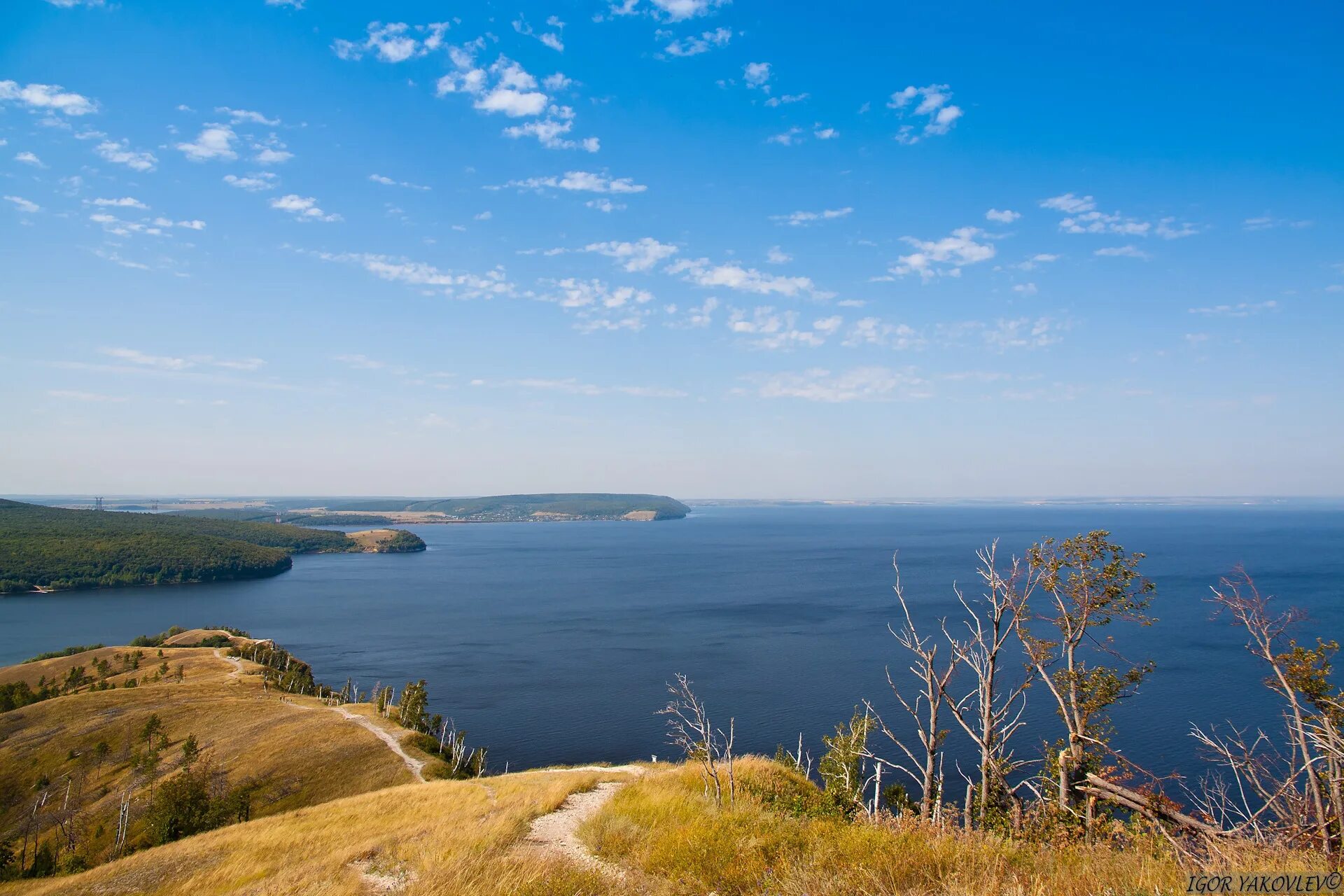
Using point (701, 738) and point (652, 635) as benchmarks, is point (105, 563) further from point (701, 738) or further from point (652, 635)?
point (701, 738)

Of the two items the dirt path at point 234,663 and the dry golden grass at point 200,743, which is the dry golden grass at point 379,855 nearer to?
the dry golden grass at point 200,743

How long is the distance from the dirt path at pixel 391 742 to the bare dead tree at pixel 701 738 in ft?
54.0

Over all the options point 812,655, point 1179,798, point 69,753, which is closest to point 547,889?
point 1179,798

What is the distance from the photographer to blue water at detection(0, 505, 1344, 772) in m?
60.5

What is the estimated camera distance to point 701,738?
1561 inches

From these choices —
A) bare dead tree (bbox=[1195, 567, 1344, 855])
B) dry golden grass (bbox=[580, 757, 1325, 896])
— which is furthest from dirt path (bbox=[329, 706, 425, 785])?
bare dead tree (bbox=[1195, 567, 1344, 855])

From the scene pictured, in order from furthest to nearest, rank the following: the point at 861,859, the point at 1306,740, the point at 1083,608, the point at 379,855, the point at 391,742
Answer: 1. the point at 391,742
2. the point at 1083,608
3. the point at 379,855
4. the point at 1306,740
5. the point at 861,859

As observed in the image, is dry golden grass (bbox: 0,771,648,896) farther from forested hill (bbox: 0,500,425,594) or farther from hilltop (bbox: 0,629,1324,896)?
forested hill (bbox: 0,500,425,594)

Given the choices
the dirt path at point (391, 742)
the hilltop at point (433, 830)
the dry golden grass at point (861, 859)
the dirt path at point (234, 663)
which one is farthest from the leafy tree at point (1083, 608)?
the dirt path at point (234, 663)

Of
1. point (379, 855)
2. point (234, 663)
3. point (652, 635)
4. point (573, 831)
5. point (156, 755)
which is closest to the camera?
point (379, 855)

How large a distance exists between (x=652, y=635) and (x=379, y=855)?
277 feet

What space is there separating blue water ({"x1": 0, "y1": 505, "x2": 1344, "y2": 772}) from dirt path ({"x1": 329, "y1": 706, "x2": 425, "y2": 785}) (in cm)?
1037

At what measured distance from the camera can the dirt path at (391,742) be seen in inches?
1731

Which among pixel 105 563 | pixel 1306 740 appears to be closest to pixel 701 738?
pixel 1306 740
